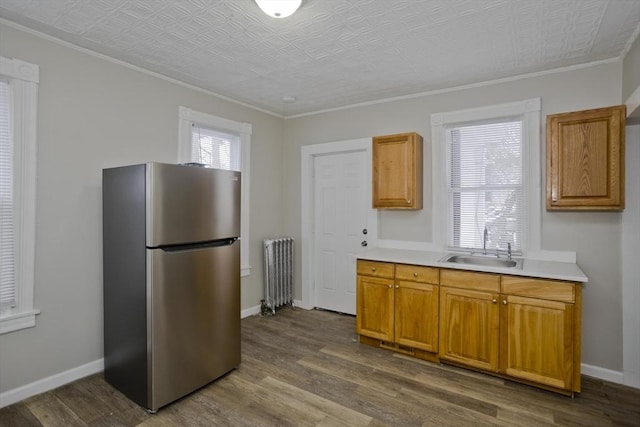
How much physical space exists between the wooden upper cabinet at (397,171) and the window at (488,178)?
0.24 m

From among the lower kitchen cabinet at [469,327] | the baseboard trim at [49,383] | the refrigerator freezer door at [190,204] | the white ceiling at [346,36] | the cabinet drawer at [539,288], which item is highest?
the white ceiling at [346,36]

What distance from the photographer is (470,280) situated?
274cm

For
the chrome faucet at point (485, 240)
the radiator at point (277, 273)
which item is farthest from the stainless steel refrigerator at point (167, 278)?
the chrome faucet at point (485, 240)

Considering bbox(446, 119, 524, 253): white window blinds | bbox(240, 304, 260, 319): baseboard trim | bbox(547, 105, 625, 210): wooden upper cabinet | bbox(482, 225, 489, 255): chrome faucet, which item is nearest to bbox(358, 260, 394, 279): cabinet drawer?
bbox(446, 119, 524, 253): white window blinds

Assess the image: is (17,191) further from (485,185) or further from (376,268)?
(485,185)

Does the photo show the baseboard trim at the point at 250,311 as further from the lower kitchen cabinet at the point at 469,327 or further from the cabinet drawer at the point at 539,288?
the cabinet drawer at the point at 539,288

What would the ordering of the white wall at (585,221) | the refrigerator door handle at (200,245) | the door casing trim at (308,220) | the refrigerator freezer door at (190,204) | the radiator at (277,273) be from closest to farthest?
1. the refrigerator freezer door at (190,204)
2. the refrigerator door handle at (200,245)
3. the white wall at (585,221)
4. the radiator at (277,273)
5. the door casing trim at (308,220)

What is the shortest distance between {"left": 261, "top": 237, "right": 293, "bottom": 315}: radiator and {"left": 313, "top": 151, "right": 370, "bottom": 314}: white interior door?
1.17 ft

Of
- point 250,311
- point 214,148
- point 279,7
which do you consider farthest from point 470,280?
point 214,148

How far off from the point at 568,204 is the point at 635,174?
1.69ft

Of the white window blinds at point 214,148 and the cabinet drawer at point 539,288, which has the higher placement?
the white window blinds at point 214,148

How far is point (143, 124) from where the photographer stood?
302 centimetres

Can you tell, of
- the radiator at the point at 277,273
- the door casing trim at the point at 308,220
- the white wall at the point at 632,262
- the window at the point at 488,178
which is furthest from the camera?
the door casing trim at the point at 308,220

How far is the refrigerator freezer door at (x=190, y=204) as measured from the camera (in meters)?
2.20
